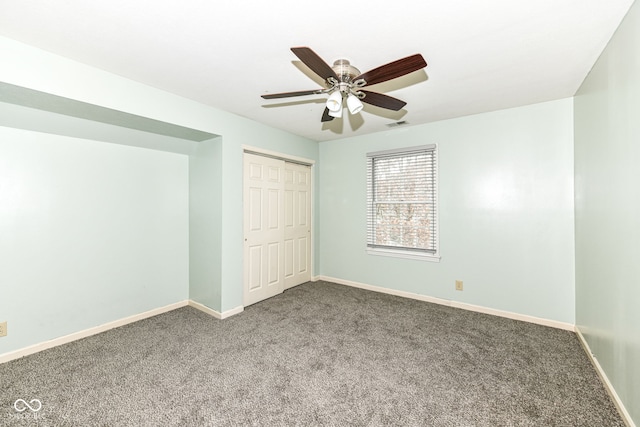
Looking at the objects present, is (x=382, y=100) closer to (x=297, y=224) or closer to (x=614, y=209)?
(x=614, y=209)

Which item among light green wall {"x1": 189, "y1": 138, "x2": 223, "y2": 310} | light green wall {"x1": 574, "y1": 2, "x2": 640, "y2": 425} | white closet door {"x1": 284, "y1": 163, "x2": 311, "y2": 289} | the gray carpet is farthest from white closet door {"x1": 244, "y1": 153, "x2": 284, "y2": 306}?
light green wall {"x1": 574, "y1": 2, "x2": 640, "y2": 425}

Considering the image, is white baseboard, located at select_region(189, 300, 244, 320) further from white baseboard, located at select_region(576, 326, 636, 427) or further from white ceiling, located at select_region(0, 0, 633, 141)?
white baseboard, located at select_region(576, 326, 636, 427)

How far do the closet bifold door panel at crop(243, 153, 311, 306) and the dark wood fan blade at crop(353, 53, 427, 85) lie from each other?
2.22 metres

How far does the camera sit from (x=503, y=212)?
10.8 feet

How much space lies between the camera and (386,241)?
→ 420 cm

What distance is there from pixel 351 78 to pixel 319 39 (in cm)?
34

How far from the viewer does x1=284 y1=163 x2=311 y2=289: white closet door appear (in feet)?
14.3

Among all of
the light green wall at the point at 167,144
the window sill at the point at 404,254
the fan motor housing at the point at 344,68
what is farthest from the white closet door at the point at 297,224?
the fan motor housing at the point at 344,68

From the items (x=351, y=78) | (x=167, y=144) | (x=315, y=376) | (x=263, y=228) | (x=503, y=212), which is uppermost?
(x=351, y=78)

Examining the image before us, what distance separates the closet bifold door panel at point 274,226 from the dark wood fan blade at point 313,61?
2101 millimetres

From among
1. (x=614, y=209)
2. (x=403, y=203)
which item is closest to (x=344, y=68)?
(x=614, y=209)

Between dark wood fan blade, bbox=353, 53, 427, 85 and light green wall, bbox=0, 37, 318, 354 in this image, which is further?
light green wall, bbox=0, 37, 318, 354

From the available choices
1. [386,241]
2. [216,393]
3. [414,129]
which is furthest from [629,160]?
[216,393]

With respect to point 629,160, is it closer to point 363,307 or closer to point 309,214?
point 363,307
